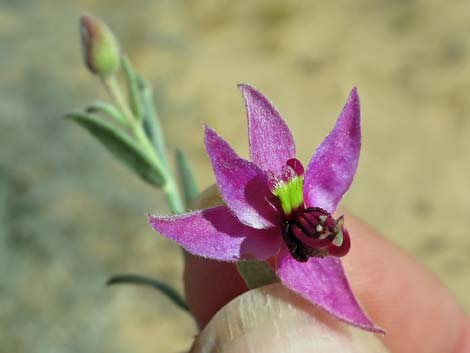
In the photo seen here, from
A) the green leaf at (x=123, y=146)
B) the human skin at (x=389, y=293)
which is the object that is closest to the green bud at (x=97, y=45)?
the green leaf at (x=123, y=146)

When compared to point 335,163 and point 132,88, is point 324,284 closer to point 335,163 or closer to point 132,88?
point 335,163

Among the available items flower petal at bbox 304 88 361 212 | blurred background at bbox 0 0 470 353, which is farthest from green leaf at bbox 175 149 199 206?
blurred background at bbox 0 0 470 353

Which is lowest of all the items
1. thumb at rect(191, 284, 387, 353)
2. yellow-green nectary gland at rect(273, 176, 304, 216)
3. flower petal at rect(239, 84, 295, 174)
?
thumb at rect(191, 284, 387, 353)

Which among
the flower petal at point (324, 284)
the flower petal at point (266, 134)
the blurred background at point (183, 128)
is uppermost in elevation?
the flower petal at point (266, 134)

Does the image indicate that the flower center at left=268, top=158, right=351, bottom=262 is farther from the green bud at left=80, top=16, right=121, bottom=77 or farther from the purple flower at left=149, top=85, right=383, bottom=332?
the green bud at left=80, top=16, right=121, bottom=77

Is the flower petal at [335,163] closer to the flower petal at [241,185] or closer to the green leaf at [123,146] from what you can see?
the flower petal at [241,185]

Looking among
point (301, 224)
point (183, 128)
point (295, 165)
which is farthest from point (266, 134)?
point (183, 128)

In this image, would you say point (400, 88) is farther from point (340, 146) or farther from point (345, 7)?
point (340, 146)
